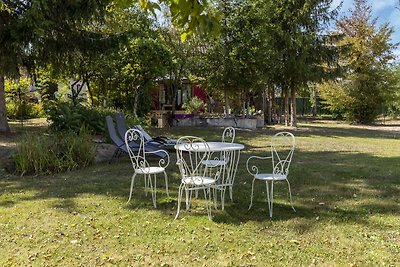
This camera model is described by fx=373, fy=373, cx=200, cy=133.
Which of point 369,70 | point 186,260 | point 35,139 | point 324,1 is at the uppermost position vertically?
point 324,1

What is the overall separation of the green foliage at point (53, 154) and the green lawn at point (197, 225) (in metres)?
0.48

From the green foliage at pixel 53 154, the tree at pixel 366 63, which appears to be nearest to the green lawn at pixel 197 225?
the green foliage at pixel 53 154

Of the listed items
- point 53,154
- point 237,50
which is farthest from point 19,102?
point 53,154

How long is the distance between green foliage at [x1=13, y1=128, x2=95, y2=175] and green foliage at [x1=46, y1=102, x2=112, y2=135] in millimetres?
2399

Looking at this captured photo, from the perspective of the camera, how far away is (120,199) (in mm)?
4906

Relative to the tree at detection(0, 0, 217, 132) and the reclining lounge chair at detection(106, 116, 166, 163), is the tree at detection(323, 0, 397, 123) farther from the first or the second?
the reclining lounge chair at detection(106, 116, 166, 163)

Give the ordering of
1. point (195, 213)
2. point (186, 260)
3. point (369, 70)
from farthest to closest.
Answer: point (369, 70)
point (195, 213)
point (186, 260)

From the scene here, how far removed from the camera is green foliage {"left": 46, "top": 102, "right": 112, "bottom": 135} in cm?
989

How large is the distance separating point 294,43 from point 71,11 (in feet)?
33.9

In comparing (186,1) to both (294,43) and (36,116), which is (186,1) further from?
(36,116)

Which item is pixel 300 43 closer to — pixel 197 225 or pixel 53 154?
pixel 53 154

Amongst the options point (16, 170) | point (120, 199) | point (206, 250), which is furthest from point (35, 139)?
point (206, 250)

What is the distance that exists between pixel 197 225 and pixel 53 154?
4021 mm

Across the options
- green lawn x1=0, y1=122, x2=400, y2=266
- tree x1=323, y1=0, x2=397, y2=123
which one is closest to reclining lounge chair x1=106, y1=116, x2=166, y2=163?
green lawn x1=0, y1=122, x2=400, y2=266
